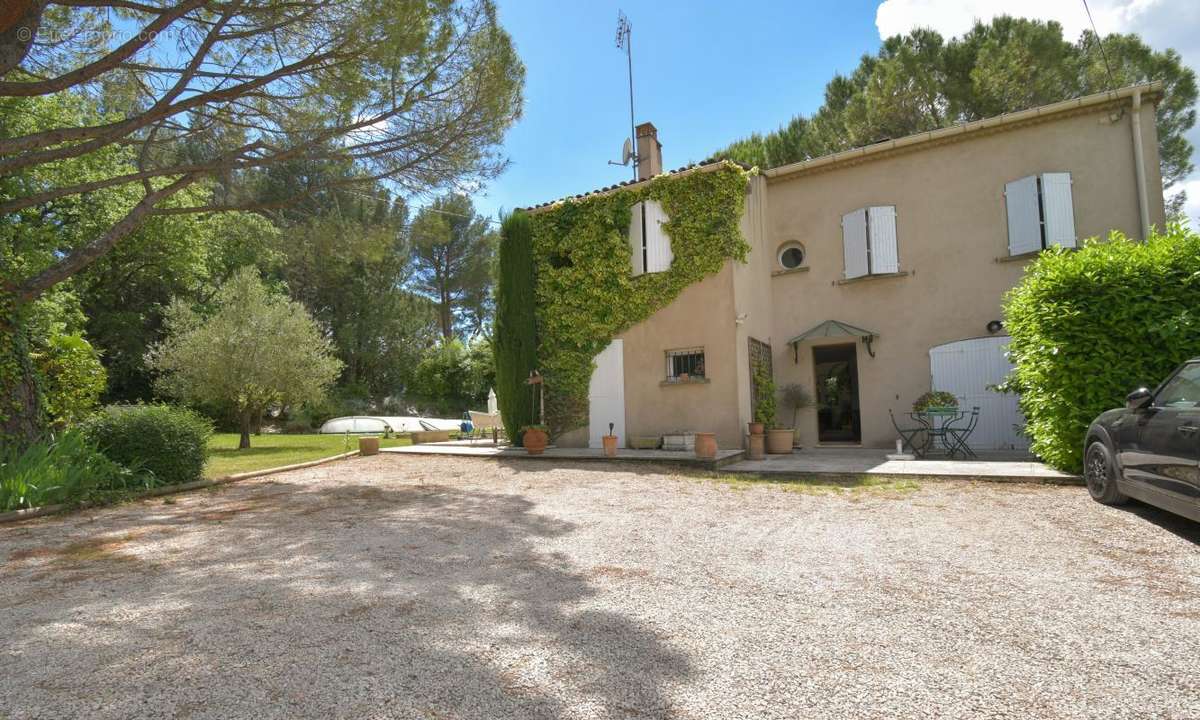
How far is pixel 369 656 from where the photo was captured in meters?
2.48

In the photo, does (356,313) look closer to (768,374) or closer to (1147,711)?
(768,374)

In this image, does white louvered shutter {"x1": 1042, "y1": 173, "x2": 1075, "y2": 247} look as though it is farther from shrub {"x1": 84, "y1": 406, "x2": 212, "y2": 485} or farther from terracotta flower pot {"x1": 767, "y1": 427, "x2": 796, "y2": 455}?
shrub {"x1": 84, "y1": 406, "x2": 212, "y2": 485}

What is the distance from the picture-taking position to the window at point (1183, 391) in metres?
4.18

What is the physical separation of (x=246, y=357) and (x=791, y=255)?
42.9 feet

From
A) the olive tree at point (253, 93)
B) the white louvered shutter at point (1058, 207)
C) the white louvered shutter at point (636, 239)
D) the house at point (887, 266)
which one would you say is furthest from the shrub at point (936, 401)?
the olive tree at point (253, 93)

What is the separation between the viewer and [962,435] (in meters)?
9.80

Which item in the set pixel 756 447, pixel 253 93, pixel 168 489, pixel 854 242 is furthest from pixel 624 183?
pixel 168 489

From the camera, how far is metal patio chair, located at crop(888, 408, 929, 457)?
9.48m

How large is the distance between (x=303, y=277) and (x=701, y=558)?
26482 millimetres

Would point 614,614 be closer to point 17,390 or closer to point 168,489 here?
point 168,489

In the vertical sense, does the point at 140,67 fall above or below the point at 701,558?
above

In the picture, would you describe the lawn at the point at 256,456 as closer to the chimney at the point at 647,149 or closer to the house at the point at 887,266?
the house at the point at 887,266

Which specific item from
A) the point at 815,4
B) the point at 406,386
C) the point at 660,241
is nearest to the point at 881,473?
the point at 660,241

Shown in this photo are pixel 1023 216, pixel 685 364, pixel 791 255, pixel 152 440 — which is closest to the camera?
pixel 152 440
